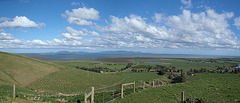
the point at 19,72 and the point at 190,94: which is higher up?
the point at 190,94

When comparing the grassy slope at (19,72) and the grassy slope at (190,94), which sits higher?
the grassy slope at (190,94)

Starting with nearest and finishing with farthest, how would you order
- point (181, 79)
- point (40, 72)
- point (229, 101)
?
point (229, 101) → point (40, 72) → point (181, 79)

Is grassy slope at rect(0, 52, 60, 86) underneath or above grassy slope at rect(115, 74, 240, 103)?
underneath

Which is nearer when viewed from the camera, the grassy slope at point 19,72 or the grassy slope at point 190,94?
the grassy slope at point 190,94

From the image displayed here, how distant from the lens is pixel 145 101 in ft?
50.4

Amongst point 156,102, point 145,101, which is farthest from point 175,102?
point 145,101

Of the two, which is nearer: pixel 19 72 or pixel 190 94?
pixel 190 94

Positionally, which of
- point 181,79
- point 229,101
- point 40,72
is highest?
point 229,101

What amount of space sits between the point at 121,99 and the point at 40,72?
46.3 meters

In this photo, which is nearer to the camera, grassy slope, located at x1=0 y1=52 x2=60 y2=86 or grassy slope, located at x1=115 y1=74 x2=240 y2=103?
grassy slope, located at x1=115 y1=74 x2=240 y2=103

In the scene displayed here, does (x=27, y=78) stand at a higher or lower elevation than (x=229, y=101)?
lower

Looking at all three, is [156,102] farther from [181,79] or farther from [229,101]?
[181,79]

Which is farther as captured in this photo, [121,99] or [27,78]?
[27,78]

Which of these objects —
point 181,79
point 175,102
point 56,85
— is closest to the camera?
point 175,102
